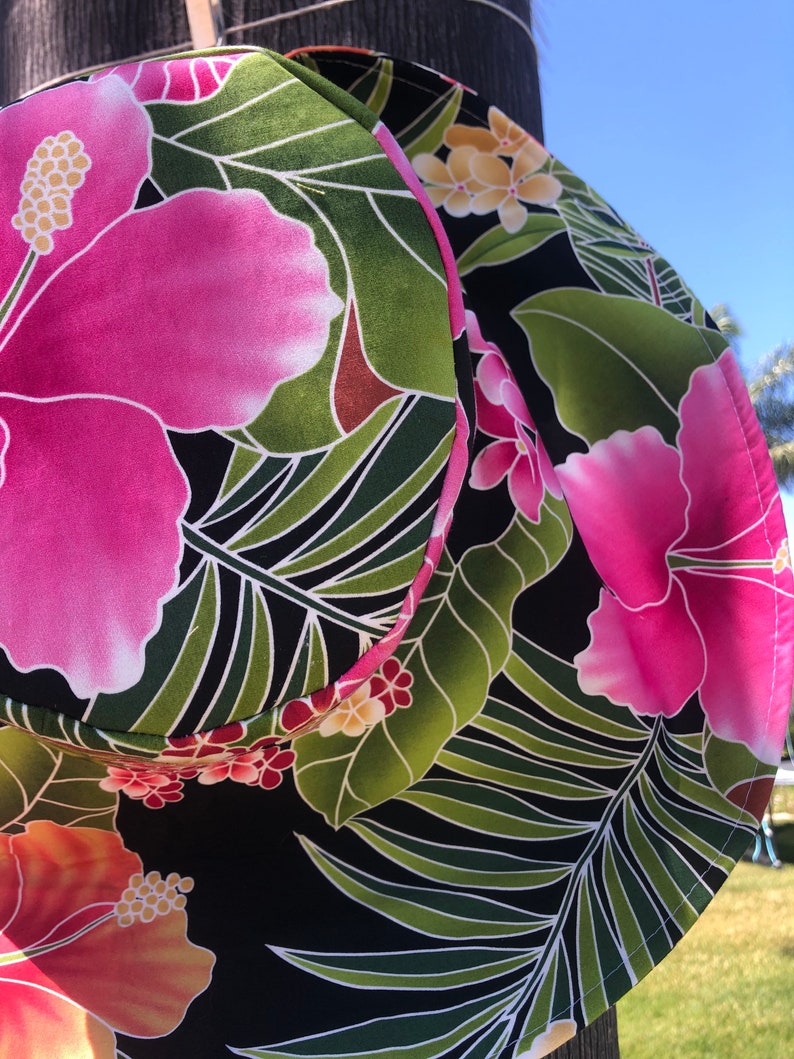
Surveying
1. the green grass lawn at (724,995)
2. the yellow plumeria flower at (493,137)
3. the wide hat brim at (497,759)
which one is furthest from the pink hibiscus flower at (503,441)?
the green grass lawn at (724,995)

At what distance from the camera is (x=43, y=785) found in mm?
450

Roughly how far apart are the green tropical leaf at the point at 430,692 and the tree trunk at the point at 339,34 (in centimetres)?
23

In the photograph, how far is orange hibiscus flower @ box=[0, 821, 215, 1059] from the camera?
16.6 inches

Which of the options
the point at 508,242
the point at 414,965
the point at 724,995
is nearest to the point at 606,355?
the point at 508,242

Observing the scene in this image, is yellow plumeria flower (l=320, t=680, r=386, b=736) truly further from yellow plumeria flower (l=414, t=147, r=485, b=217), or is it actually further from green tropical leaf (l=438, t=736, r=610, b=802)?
yellow plumeria flower (l=414, t=147, r=485, b=217)

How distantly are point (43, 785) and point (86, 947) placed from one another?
0.08m

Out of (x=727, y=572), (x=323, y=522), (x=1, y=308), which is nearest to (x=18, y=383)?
(x=1, y=308)

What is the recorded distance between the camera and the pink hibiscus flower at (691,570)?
0.50 metres

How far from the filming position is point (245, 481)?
1.19ft

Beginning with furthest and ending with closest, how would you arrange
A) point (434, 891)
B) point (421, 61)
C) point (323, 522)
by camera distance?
point (421, 61)
point (434, 891)
point (323, 522)

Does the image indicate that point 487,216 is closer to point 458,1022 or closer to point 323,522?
point 323,522

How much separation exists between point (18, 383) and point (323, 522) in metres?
0.14

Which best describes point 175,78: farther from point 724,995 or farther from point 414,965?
point 724,995

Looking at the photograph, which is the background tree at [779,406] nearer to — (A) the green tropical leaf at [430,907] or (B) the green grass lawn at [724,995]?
(B) the green grass lawn at [724,995]
